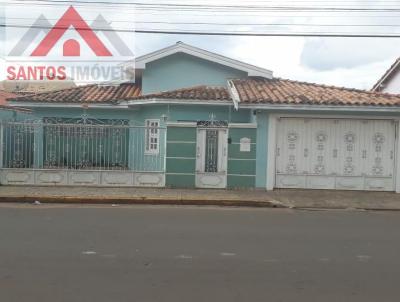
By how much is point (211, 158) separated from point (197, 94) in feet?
9.14

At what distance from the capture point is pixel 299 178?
14258 millimetres

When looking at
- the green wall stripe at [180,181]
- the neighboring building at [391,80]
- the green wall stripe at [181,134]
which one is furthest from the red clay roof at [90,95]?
the neighboring building at [391,80]

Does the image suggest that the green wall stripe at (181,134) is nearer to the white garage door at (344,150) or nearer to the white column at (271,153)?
the white column at (271,153)

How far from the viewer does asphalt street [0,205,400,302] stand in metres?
4.75

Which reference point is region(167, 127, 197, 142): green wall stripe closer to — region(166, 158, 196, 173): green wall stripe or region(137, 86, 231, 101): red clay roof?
region(166, 158, 196, 173): green wall stripe

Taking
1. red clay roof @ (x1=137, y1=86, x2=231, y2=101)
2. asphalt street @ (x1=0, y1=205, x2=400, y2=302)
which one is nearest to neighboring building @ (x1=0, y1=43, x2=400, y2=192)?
red clay roof @ (x1=137, y1=86, x2=231, y2=101)

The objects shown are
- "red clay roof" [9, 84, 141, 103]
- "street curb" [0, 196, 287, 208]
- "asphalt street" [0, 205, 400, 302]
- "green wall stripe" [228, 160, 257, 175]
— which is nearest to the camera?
"asphalt street" [0, 205, 400, 302]

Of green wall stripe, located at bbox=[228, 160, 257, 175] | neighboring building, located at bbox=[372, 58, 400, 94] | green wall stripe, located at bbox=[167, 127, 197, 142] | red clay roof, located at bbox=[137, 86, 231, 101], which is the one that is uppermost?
neighboring building, located at bbox=[372, 58, 400, 94]

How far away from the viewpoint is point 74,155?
14070 millimetres

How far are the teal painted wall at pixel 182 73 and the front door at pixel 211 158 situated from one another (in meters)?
4.69

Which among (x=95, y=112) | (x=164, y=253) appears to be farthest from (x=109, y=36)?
(x=164, y=253)

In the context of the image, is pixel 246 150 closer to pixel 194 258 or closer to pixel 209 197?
pixel 209 197

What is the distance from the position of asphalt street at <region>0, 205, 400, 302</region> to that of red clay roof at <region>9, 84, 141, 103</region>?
8.21 m

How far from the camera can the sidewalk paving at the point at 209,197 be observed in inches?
469
